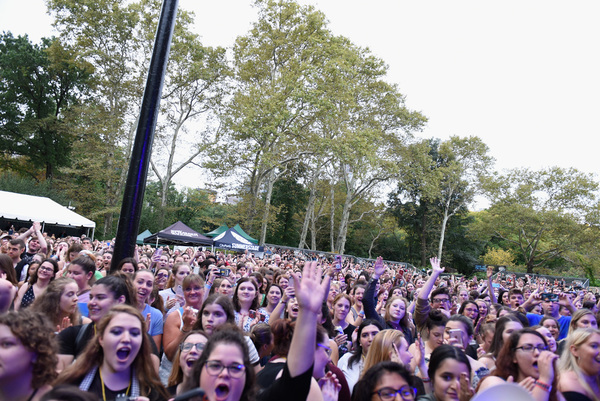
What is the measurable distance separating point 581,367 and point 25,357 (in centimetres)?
366

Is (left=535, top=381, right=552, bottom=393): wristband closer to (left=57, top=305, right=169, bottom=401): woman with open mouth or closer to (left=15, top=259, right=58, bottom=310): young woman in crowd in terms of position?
(left=57, top=305, right=169, bottom=401): woman with open mouth

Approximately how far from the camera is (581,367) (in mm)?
2930

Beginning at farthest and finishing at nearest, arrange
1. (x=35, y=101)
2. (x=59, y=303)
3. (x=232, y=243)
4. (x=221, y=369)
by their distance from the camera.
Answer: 1. (x=35, y=101)
2. (x=232, y=243)
3. (x=59, y=303)
4. (x=221, y=369)

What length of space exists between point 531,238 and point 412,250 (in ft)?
43.5

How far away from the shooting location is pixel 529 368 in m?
2.95

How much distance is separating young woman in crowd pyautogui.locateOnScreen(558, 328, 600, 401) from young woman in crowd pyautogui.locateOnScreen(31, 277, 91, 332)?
3949 mm

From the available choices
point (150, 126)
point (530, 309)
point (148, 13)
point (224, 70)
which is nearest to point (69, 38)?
point (148, 13)

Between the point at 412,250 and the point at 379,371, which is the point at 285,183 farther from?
the point at 379,371

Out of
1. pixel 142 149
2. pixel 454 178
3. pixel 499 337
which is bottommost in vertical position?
pixel 499 337

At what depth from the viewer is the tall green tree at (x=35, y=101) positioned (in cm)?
3300

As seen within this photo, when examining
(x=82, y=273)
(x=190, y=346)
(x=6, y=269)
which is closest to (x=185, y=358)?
(x=190, y=346)

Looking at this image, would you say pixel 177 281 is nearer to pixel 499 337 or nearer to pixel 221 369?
pixel 221 369

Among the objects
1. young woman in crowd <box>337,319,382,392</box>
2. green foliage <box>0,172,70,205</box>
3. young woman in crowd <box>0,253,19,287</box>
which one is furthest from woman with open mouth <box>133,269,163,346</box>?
green foliage <box>0,172,70,205</box>

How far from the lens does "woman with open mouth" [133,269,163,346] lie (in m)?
3.84
